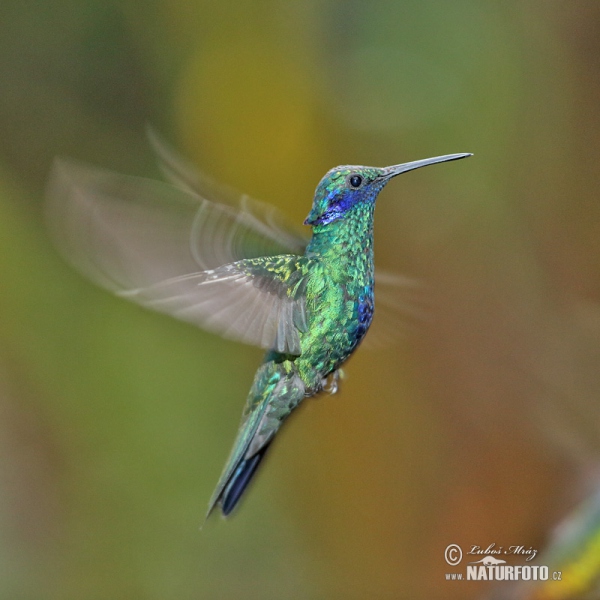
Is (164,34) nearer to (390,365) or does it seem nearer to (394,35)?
(394,35)

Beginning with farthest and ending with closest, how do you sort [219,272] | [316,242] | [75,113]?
[75,113], [316,242], [219,272]

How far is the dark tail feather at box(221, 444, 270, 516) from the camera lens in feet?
3.57

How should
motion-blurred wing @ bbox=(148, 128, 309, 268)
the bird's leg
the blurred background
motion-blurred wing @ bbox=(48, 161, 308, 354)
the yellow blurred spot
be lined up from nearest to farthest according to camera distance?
motion-blurred wing @ bbox=(48, 161, 308, 354), motion-blurred wing @ bbox=(148, 128, 309, 268), the bird's leg, the blurred background, the yellow blurred spot

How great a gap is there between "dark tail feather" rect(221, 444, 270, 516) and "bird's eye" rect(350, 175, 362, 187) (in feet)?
1.41

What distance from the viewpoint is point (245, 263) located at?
96cm

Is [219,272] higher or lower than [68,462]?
lower

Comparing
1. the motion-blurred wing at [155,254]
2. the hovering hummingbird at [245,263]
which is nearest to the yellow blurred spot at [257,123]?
the hovering hummingbird at [245,263]

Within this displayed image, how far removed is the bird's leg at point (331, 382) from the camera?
1.04m

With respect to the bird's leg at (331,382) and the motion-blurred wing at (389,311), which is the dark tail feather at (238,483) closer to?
the bird's leg at (331,382)

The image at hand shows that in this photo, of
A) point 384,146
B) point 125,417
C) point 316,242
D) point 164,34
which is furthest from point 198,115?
point 316,242

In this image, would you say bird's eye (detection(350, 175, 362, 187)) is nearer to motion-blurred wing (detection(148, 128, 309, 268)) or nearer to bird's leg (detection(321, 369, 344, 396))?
motion-blurred wing (detection(148, 128, 309, 268))

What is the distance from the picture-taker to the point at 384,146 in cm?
237

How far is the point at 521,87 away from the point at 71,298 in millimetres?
1548

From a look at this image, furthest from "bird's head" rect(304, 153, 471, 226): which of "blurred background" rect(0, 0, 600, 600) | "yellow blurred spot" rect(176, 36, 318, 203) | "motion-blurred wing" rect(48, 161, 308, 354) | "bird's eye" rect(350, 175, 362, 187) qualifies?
"yellow blurred spot" rect(176, 36, 318, 203)
